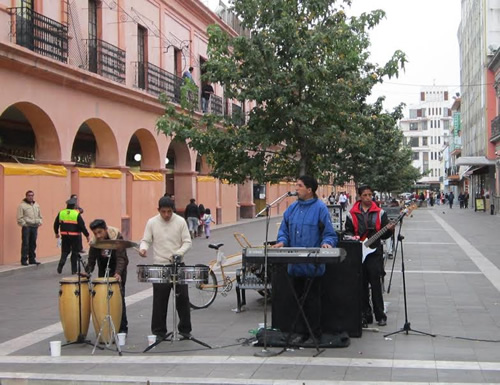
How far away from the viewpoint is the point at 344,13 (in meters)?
13.0

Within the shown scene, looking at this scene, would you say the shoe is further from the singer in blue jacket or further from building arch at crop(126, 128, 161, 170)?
building arch at crop(126, 128, 161, 170)

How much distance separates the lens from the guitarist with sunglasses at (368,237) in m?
8.74

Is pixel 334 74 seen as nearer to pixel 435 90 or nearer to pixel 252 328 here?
pixel 252 328

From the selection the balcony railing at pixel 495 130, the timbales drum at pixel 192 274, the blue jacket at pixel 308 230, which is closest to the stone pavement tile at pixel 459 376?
the blue jacket at pixel 308 230

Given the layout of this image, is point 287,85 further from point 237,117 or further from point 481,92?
point 481,92

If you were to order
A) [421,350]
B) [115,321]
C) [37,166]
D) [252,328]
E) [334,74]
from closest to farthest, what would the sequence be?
[421,350] < [115,321] < [252,328] < [334,74] < [37,166]

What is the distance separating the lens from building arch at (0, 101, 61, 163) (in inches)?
717

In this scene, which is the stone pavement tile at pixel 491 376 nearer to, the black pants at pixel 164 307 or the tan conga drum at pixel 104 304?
the black pants at pixel 164 307

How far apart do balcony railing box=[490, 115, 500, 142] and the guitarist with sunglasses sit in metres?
36.5

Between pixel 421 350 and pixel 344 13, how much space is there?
7.43 metres

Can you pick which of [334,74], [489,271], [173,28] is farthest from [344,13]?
[173,28]

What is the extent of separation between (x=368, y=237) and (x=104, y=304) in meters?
3.40

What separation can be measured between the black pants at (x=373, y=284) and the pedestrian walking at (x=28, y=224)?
9.75 metres

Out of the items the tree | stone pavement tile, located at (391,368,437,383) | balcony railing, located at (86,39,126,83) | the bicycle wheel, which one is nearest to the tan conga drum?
the bicycle wheel
